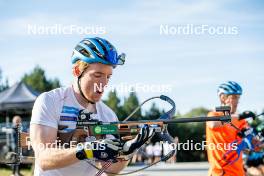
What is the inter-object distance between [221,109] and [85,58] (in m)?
1.25

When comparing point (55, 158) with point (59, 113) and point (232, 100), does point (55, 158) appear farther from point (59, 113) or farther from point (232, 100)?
point (232, 100)

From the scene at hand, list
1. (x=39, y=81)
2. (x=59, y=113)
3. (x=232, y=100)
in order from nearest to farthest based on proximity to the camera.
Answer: (x=59, y=113) < (x=232, y=100) < (x=39, y=81)

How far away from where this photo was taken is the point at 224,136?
7746 mm

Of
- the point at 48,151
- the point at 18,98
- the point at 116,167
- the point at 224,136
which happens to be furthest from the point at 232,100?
the point at 18,98

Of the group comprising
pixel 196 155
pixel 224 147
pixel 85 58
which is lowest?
pixel 196 155

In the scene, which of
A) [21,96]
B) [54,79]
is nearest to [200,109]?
[54,79]

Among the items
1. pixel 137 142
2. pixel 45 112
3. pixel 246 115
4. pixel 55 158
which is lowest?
pixel 55 158

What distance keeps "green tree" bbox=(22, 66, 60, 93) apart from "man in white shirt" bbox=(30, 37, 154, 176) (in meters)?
74.0

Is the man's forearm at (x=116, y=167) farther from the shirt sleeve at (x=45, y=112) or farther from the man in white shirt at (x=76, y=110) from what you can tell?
the shirt sleeve at (x=45, y=112)

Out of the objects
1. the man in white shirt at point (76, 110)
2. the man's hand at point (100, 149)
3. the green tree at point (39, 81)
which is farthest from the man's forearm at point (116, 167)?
the green tree at point (39, 81)

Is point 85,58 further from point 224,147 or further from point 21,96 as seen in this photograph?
point 21,96

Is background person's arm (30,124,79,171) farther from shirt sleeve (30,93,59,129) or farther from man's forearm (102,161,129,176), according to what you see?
man's forearm (102,161,129,176)

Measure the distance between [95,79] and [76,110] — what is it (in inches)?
13.3

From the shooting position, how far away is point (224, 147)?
25.0 ft
